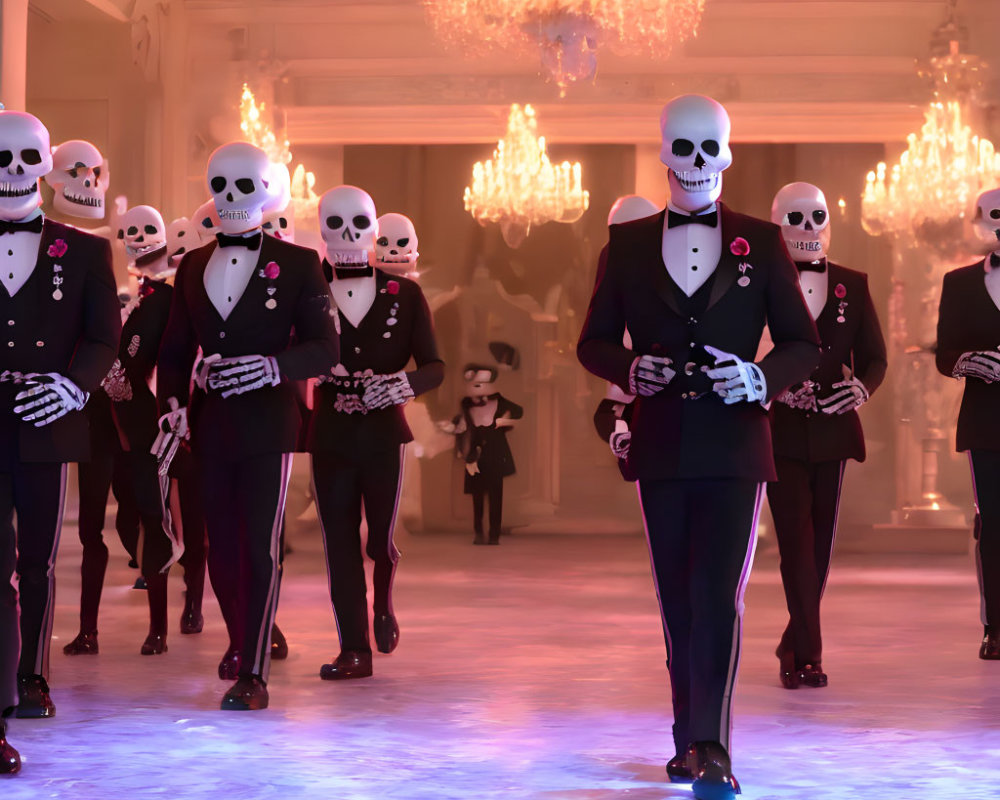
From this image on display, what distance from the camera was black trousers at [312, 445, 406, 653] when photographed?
5.32 metres

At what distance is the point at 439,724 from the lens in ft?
14.8

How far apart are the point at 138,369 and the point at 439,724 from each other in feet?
7.00

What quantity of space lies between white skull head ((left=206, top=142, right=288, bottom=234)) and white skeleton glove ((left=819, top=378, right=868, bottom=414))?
1947 mm

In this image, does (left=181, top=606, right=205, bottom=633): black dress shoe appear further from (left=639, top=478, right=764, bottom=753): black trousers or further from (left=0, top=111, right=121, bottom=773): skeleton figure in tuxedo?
(left=639, top=478, right=764, bottom=753): black trousers

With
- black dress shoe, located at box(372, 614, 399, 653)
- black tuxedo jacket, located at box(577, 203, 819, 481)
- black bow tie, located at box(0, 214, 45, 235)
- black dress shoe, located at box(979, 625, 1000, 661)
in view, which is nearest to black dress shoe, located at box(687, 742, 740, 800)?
black tuxedo jacket, located at box(577, 203, 819, 481)

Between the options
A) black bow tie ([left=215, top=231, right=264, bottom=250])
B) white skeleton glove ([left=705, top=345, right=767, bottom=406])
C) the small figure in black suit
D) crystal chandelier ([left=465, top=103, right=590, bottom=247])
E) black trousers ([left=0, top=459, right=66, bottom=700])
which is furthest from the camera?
the small figure in black suit

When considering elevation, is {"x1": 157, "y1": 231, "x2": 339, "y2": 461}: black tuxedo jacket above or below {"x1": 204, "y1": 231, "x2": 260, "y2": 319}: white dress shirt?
below

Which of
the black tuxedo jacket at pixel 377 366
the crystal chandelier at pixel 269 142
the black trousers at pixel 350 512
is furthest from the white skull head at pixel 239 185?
the crystal chandelier at pixel 269 142

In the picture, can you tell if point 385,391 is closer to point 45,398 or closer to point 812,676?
point 45,398

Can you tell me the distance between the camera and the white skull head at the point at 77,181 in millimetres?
5648

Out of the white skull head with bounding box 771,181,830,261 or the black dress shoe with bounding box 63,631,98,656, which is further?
the black dress shoe with bounding box 63,631,98,656

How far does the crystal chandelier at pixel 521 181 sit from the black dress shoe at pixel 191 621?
4.97 m

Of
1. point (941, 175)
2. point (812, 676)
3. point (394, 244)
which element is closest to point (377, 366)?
point (394, 244)

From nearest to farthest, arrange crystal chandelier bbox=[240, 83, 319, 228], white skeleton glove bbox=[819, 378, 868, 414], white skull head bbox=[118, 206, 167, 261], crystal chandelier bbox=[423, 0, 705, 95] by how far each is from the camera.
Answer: white skeleton glove bbox=[819, 378, 868, 414] → white skull head bbox=[118, 206, 167, 261] → crystal chandelier bbox=[423, 0, 705, 95] → crystal chandelier bbox=[240, 83, 319, 228]
